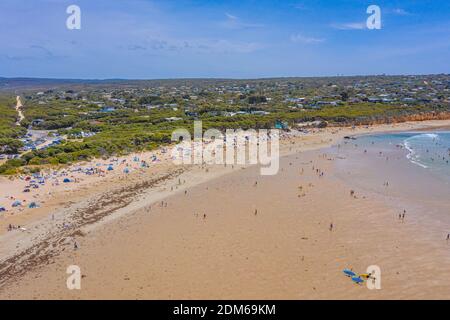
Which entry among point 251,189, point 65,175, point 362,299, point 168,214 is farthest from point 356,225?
point 65,175

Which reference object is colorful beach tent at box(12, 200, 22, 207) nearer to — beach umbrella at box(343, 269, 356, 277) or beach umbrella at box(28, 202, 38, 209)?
beach umbrella at box(28, 202, 38, 209)

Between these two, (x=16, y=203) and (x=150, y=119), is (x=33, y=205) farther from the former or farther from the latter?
(x=150, y=119)

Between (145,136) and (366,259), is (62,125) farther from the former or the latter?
(366,259)

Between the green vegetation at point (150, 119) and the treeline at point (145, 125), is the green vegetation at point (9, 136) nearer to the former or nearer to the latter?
the green vegetation at point (150, 119)

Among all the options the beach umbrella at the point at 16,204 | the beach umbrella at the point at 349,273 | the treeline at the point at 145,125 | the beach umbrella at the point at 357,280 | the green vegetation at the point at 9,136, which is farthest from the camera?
the green vegetation at the point at 9,136

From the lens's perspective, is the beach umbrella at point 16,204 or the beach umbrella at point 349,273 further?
the beach umbrella at point 16,204
